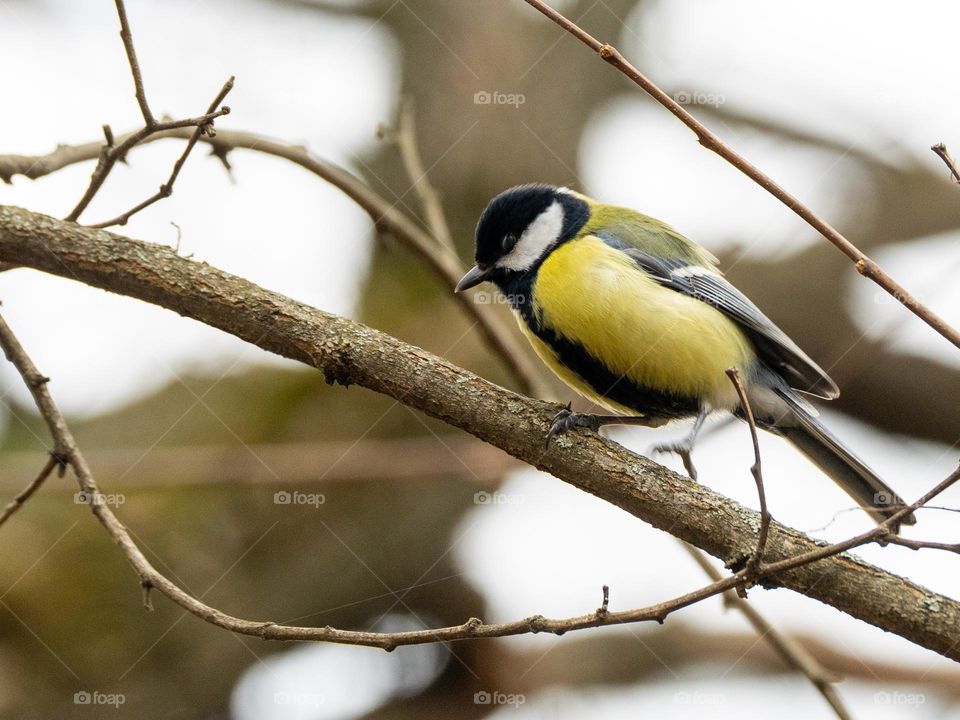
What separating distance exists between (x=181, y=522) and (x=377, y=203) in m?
1.64

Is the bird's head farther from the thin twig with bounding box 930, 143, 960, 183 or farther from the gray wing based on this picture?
the thin twig with bounding box 930, 143, 960, 183

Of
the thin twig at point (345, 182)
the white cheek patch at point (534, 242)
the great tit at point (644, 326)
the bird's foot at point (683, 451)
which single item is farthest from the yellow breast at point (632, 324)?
the thin twig at point (345, 182)

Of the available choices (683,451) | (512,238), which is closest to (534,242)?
(512,238)

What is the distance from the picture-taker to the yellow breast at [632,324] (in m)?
2.73

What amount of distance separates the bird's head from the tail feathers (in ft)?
3.17

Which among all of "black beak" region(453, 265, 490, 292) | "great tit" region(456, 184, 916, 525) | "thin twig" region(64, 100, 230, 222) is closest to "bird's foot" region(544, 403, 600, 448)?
"great tit" region(456, 184, 916, 525)

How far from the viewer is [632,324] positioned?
8.93 ft

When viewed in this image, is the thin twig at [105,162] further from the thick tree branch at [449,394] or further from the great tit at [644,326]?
the great tit at [644,326]

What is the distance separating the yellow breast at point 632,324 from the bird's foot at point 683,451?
21 centimetres

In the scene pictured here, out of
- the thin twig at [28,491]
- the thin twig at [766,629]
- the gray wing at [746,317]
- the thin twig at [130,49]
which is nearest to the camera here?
the thin twig at [130,49]

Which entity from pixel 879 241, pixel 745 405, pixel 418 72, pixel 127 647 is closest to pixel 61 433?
pixel 745 405

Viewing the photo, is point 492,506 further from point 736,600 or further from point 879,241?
point 879,241

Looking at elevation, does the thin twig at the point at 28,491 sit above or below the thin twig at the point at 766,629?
above

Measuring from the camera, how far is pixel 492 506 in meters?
3.77
